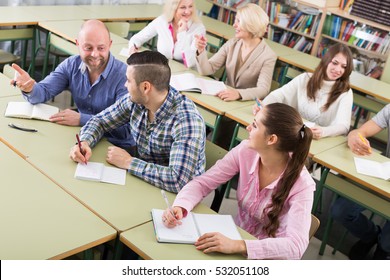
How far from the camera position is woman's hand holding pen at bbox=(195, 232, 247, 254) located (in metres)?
2.11

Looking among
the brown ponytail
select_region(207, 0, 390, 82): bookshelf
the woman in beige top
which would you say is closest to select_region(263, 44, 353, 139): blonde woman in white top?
the woman in beige top

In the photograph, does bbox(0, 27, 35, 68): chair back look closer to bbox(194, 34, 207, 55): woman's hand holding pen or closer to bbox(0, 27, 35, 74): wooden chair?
bbox(0, 27, 35, 74): wooden chair

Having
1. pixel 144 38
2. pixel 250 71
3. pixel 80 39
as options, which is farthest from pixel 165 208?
pixel 144 38

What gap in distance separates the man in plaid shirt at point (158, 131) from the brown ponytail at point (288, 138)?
421 mm

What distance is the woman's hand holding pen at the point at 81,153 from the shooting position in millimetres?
2598

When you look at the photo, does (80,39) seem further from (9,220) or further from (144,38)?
(144,38)

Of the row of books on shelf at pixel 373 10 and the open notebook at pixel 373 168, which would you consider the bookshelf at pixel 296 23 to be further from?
the open notebook at pixel 373 168

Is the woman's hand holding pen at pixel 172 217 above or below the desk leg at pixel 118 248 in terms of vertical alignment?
above

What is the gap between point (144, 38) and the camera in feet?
15.7

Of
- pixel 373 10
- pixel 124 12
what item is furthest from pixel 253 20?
pixel 373 10

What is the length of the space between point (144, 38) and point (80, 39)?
1722 millimetres

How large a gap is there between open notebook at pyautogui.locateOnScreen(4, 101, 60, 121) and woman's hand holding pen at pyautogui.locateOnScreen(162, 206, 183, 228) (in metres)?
1.10

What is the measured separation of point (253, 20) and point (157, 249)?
8.24ft

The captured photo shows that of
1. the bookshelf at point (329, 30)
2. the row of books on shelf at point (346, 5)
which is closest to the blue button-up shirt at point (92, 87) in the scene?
the bookshelf at point (329, 30)
